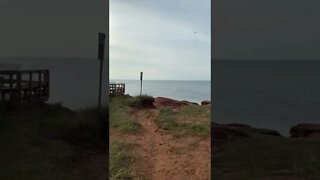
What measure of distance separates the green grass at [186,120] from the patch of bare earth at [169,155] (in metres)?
0.13

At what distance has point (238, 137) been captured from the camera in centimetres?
474

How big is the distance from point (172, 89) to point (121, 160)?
5.92 feet

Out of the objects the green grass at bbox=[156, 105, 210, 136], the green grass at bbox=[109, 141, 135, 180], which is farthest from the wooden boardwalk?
the green grass at bbox=[156, 105, 210, 136]

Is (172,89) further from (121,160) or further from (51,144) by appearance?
(51,144)

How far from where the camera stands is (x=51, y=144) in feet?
14.7

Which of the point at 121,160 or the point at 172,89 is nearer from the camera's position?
the point at 121,160

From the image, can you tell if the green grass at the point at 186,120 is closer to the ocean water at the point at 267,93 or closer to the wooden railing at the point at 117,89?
the wooden railing at the point at 117,89

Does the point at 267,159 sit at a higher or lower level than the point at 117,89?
lower

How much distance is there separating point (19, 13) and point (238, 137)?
2.48 meters

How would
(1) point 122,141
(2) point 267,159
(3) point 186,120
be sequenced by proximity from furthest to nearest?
(3) point 186,120 < (1) point 122,141 < (2) point 267,159

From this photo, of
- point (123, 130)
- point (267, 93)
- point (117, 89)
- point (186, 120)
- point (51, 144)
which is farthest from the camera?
point (186, 120)

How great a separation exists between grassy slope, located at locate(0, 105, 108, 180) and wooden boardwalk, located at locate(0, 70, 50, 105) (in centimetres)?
12

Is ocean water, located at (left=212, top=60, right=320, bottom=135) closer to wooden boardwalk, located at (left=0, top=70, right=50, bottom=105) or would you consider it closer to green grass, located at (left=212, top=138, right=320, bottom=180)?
green grass, located at (left=212, top=138, right=320, bottom=180)

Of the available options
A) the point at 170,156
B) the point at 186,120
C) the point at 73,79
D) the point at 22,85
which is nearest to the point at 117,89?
the point at 186,120
